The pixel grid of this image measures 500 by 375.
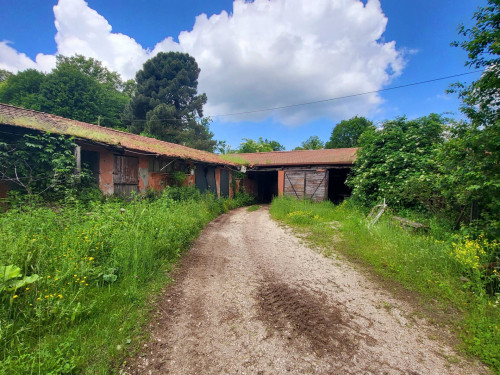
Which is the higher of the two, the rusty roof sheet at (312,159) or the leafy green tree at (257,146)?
the leafy green tree at (257,146)

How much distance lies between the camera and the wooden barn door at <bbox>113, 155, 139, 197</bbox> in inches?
323

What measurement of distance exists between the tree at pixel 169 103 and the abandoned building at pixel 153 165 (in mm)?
A: 10199

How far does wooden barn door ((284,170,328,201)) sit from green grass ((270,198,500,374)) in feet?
21.4

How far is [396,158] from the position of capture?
7.80 metres

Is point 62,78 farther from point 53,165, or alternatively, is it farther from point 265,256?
point 265,256

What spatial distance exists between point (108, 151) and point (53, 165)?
172 centimetres

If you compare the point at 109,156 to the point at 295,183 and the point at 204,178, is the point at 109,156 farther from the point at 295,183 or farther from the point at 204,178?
the point at 295,183

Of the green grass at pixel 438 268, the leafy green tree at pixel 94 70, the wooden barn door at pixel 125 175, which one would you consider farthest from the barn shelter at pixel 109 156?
the leafy green tree at pixel 94 70

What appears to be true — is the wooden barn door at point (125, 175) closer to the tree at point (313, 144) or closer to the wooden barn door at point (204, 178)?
the wooden barn door at point (204, 178)

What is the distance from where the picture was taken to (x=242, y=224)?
838 centimetres

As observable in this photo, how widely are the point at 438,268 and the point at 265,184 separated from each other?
51.3 feet

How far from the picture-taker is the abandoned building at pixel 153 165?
698cm

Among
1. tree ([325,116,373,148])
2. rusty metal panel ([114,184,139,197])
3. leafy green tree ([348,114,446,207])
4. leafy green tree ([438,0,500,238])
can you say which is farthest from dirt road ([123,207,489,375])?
tree ([325,116,373,148])

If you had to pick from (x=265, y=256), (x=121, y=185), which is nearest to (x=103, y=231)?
(x=265, y=256)
